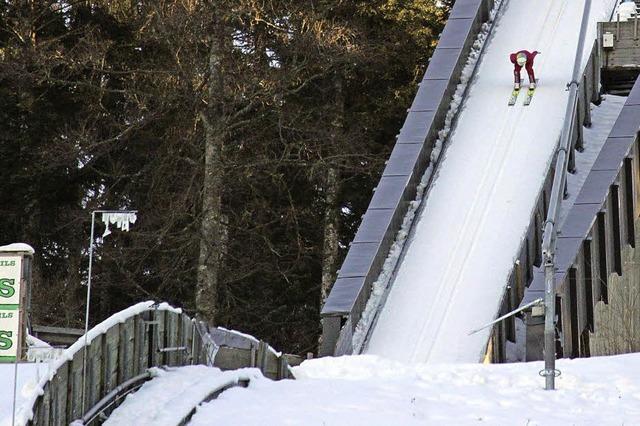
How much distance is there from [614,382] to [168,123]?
1996 cm

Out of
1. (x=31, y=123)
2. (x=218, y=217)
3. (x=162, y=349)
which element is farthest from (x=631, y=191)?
(x=31, y=123)

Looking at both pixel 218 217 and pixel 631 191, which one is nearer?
pixel 631 191

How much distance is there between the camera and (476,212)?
25.0m

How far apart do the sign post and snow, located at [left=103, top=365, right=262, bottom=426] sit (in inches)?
82.5

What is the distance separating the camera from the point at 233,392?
47.3 ft

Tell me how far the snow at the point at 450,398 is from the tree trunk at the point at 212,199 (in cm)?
1152

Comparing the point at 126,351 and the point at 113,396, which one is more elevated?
the point at 126,351

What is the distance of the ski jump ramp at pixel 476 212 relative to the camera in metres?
22.4

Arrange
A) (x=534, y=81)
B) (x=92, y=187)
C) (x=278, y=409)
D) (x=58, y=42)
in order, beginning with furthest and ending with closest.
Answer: (x=92, y=187)
(x=58, y=42)
(x=534, y=81)
(x=278, y=409)

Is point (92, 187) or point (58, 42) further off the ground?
point (58, 42)

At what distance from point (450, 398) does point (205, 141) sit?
17714 millimetres

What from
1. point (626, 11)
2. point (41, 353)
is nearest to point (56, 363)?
point (41, 353)

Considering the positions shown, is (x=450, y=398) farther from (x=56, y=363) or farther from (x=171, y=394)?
(x=56, y=363)

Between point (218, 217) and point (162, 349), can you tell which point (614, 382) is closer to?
point (162, 349)
